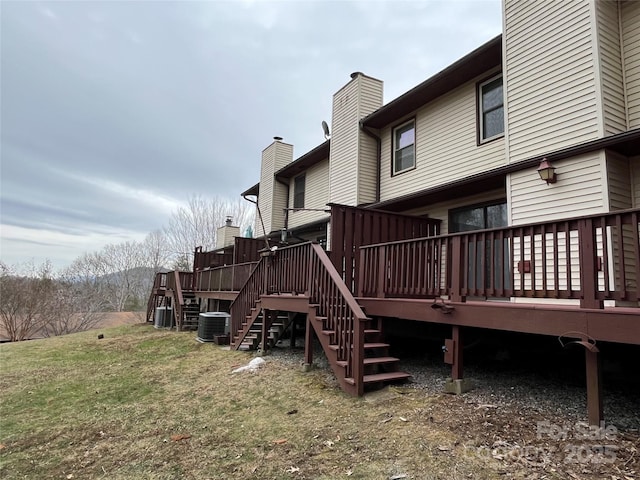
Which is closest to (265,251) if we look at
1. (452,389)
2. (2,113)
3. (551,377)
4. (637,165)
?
(452,389)

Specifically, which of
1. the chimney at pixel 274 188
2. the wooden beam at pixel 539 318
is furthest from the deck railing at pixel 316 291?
the chimney at pixel 274 188

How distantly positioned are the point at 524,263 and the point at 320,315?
3040 millimetres

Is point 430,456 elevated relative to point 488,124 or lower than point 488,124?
lower

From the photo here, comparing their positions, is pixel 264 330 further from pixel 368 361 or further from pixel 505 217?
pixel 505 217

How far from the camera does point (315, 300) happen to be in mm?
6199

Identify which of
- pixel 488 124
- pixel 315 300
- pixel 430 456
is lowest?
pixel 430 456

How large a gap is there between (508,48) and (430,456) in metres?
6.62

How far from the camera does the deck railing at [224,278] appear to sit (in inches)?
467

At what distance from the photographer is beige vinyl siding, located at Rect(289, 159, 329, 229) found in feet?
42.2

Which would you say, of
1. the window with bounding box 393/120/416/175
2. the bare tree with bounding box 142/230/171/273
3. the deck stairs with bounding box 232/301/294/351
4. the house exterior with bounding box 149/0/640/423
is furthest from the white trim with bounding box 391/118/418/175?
the bare tree with bounding box 142/230/171/273

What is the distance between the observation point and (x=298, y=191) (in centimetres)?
1477

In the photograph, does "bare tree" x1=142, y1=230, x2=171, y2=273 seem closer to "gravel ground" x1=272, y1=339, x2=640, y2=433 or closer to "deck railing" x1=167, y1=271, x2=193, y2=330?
"deck railing" x1=167, y1=271, x2=193, y2=330

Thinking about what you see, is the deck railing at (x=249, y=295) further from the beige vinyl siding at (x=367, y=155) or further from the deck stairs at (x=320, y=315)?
the beige vinyl siding at (x=367, y=155)

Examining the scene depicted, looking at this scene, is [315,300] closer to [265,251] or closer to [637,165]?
[265,251]
